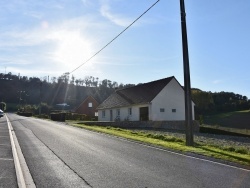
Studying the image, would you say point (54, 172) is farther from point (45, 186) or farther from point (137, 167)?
point (137, 167)

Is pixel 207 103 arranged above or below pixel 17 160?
above

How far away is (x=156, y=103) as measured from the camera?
4316 centimetres

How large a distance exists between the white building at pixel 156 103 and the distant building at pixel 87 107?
105 ft

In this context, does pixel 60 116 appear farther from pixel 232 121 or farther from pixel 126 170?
pixel 126 170

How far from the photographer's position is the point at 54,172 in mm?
8961

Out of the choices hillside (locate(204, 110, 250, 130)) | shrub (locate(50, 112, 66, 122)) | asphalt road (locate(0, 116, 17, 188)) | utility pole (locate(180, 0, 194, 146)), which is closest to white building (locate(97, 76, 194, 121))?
shrub (locate(50, 112, 66, 122))

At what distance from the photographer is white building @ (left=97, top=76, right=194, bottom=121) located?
43156 millimetres

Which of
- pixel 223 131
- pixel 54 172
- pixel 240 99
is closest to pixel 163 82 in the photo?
pixel 223 131

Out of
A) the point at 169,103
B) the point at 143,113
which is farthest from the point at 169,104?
the point at 143,113

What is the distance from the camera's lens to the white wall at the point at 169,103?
4300 centimetres

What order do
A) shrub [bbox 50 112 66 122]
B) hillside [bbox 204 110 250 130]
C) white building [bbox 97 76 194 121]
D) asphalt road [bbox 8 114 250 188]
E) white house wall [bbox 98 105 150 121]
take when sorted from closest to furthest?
asphalt road [bbox 8 114 250 188], white building [bbox 97 76 194 121], white house wall [bbox 98 105 150 121], shrub [bbox 50 112 66 122], hillside [bbox 204 110 250 130]

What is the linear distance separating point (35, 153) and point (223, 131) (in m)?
25.1

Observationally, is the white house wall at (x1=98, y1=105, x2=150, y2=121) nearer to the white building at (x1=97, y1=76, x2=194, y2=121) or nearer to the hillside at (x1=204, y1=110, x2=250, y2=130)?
the white building at (x1=97, y1=76, x2=194, y2=121)

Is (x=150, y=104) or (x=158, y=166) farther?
(x=150, y=104)
